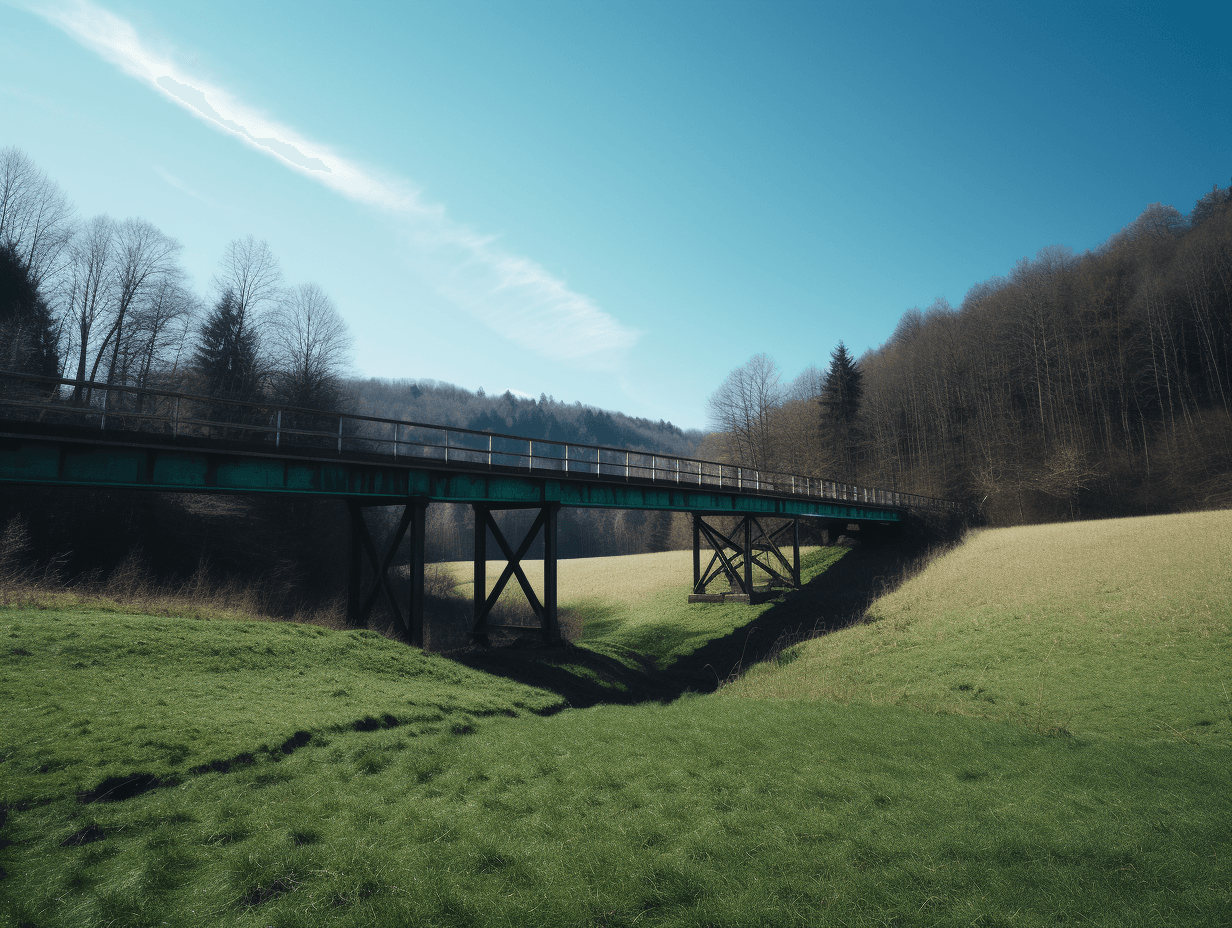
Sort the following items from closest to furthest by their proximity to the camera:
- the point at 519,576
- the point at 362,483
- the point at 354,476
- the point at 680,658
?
the point at 354,476 → the point at 362,483 → the point at 519,576 → the point at 680,658

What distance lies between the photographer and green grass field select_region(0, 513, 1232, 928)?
486cm

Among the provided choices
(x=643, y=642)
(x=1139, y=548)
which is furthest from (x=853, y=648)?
(x=1139, y=548)

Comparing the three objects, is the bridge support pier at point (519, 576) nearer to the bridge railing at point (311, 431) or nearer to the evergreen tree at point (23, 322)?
the bridge railing at point (311, 431)

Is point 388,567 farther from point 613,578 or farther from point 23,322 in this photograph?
point 613,578

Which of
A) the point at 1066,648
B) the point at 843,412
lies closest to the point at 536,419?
the point at 843,412

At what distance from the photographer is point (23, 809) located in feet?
18.5

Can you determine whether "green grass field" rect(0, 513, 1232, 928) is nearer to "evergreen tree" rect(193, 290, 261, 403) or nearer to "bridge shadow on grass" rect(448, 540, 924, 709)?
"bridge shadow on grass" rect(448, 540, 924, 709)

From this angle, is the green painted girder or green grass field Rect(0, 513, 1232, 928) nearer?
green grass field Rect(0, 513, 1232, 928)

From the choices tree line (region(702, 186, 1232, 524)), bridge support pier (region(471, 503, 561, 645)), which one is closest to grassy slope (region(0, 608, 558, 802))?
bridge support pier (region(471, 503, 561, 645))

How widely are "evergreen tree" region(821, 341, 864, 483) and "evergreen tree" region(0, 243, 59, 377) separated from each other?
2239 inches

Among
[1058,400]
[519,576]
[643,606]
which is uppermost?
[1058,400]

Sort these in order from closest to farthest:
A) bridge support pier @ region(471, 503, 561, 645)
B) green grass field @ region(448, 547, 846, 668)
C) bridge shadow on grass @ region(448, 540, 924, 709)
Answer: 1. bridge shadow on grass @ region(448, 540, 924, 709)
2. bridge support pier @ region(471, 503, 561, 645)
3. green grass field @ region(448, 547, 846, 668)

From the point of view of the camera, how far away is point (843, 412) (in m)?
62.7

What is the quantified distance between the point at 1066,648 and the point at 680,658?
44.8ft
